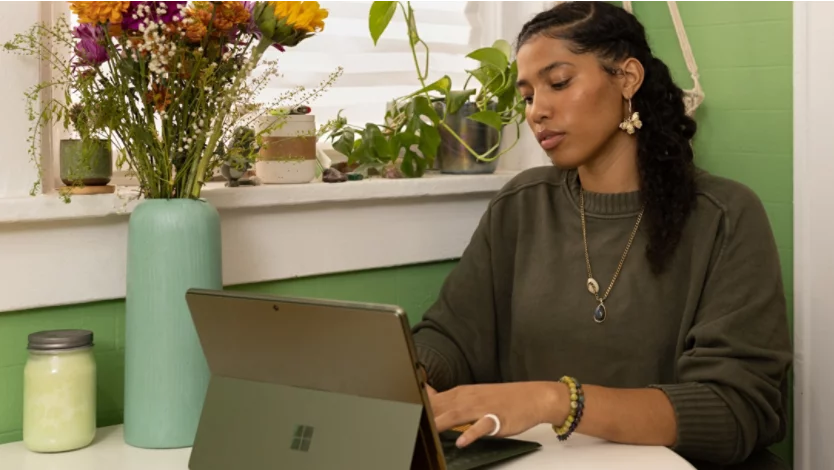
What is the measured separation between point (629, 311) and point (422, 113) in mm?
626

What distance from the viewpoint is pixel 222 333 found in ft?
4.74

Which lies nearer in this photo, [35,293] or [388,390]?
[388,390]

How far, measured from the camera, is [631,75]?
195cm

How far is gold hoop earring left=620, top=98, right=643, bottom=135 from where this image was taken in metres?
1.95

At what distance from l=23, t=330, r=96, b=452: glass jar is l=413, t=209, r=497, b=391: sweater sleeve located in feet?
2.14

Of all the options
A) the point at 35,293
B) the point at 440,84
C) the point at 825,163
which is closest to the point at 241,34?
the point at 35,293

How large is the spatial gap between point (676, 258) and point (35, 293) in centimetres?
107

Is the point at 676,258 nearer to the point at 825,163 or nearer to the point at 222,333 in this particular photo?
the point at 825,163

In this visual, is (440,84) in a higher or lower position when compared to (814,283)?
higher

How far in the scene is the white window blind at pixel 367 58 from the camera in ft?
7.33

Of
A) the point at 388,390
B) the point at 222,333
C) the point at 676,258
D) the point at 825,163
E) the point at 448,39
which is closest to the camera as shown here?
the point at 388,390

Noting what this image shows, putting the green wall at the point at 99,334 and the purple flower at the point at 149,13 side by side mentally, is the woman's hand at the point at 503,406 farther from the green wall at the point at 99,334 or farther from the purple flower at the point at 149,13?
the purple flower at the point at 149,13

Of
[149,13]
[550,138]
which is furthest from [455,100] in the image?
[149,13]

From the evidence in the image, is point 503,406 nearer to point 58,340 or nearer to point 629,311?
point 629,311
